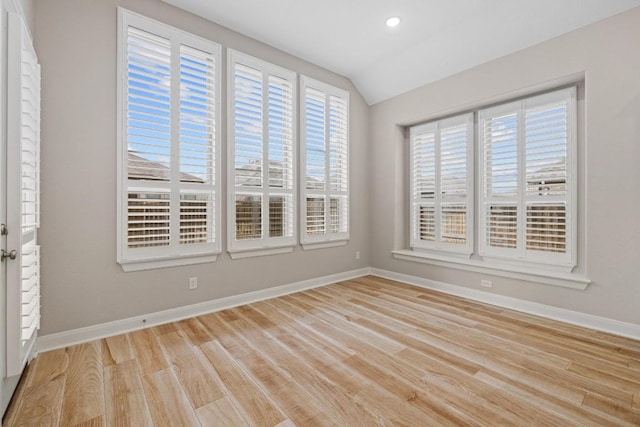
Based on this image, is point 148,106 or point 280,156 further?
point 280,156

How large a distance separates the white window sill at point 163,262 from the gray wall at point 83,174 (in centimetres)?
6

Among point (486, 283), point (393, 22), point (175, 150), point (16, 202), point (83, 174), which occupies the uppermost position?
point (393, 22)

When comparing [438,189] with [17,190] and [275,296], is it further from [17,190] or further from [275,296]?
[17,190]

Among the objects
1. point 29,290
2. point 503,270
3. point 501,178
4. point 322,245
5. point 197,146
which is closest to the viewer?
point 29,290

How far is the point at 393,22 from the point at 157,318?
3947 millimetres

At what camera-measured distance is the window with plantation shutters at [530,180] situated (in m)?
3.00

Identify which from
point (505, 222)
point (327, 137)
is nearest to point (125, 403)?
point (327, 137)

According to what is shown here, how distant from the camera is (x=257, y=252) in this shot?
3557 mm

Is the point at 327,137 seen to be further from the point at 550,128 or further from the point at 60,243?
the point at 60,243

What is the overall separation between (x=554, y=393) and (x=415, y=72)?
145 inches

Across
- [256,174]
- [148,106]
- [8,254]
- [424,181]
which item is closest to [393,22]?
[424,181]

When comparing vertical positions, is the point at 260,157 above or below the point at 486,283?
above

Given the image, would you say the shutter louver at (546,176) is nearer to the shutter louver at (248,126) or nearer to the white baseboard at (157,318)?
the white baseboard at (157,318)

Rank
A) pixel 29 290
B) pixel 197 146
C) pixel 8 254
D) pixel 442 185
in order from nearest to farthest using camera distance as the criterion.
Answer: pixel 8 254, pixel 29 290, pixel 197 146, pixel 442 185
